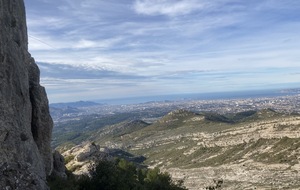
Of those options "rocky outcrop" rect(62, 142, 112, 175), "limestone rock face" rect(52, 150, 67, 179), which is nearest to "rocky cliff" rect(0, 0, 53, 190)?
"limestone rock face" rect(52, 150, 67, 179)

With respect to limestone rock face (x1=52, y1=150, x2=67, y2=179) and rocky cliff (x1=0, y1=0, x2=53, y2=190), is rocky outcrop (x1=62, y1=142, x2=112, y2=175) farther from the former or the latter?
rocky cliff (x1=0, y1=0, x2=53, y2=190)

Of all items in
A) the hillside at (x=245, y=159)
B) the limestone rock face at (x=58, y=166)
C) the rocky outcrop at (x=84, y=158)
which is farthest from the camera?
the hillside at (x=245, y=159)

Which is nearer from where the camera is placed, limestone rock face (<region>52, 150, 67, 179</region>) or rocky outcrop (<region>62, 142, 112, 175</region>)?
limestone rock face (<region>52, 150, 67, 179</region>)

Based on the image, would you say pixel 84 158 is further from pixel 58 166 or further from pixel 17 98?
pixel 17 98

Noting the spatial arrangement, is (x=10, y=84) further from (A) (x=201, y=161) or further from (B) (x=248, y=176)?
(A) (x=201, y=161)

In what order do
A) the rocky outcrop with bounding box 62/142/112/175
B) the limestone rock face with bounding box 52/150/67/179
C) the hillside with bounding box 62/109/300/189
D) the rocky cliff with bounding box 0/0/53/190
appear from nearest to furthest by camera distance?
the rocky cliff with bounding box 0/0/53/190, the limestone rock face with bounding box 52/150/67/179, the rocky outcrop with bounding box 62/142/112/175, the hillside with bounding box 62/109/300/189

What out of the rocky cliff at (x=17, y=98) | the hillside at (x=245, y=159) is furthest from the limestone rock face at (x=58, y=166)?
the hillside at (x=245, y=159)

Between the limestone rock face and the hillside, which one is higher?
the limestone rock face

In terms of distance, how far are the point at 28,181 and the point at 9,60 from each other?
15800 mm

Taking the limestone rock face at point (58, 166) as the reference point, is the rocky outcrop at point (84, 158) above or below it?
below

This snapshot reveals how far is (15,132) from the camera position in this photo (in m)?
27.1

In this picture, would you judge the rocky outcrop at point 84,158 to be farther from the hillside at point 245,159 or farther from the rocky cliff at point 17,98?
the hillside at point 245,159

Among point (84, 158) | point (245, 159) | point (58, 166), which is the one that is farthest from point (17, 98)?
point (245, 159)

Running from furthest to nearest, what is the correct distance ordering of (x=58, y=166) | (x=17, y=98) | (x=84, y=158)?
(x=84, y=158), (x=58, y=166), (x=17, y=98)
